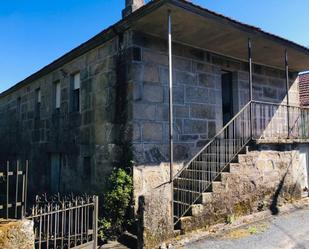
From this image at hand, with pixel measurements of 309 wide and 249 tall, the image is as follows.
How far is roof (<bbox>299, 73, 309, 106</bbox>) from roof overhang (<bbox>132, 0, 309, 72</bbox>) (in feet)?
20.2

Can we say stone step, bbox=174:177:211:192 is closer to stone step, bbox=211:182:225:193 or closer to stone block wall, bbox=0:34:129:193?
stone step, bbox=211:182:225:193

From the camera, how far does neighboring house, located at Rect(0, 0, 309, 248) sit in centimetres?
623

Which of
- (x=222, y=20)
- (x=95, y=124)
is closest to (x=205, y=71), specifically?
(x=222, y=20)

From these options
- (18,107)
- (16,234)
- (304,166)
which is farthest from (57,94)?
(304,166)

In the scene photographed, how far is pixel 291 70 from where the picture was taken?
11031mm

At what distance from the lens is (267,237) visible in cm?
567

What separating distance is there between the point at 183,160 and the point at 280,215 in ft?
8.65

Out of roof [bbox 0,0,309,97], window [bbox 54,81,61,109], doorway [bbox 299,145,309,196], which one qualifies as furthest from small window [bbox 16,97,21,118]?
doorway [bbox 299,145,309,196]

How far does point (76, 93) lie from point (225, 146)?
4734 mm

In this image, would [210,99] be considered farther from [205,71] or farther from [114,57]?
[114,57]

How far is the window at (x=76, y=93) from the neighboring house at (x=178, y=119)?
0.03 m

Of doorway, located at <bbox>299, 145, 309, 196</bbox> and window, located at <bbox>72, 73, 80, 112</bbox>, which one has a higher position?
window, located at <bbox>72, 73, 80, 112</bbox>

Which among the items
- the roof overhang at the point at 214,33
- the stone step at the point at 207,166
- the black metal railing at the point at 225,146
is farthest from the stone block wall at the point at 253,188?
the roof overhang at the point at 214,33

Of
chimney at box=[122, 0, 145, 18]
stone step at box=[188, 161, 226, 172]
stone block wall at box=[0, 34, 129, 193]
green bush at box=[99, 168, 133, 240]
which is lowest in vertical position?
green bush at box=[99, 168, 133, 240]
